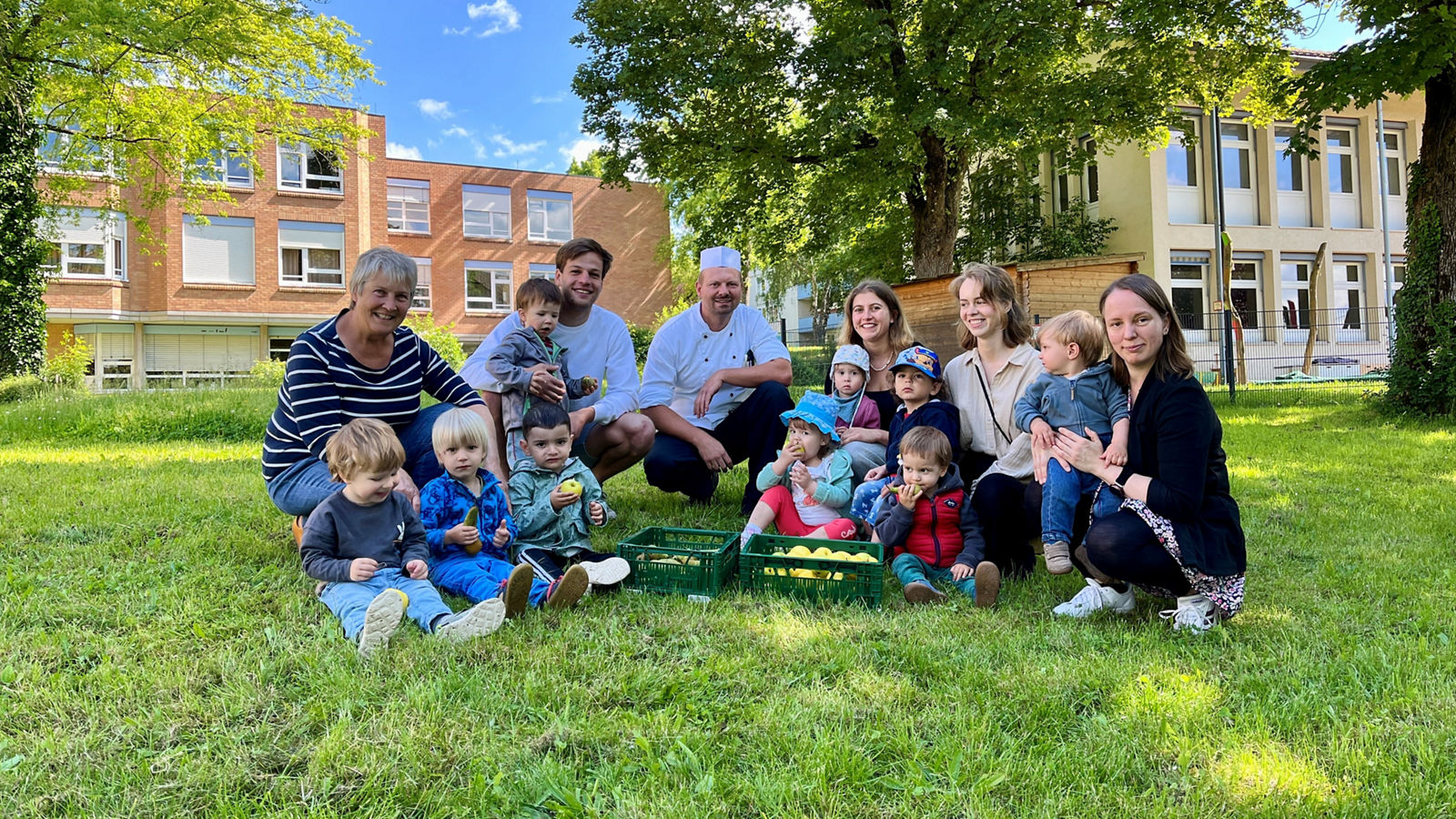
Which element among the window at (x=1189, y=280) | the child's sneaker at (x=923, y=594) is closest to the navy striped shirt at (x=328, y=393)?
the child's sneaker at (x=923, y=594)

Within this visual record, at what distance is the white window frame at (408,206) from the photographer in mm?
30250

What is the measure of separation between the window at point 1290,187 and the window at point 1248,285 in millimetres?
1304

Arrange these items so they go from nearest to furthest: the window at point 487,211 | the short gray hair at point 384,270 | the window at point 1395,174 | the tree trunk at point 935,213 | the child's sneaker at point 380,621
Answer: the child's sneaker at point 380,621
the short gray hair at point 384,270
the tree trunk at point 935,213
the window at point 1395,174
the window at point 487,211

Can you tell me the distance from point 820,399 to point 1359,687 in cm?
265

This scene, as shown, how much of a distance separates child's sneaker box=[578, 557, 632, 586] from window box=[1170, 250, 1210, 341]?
2161 centimetres

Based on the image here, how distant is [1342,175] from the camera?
74.7ft

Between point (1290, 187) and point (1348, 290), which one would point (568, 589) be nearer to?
point (1290, 187)

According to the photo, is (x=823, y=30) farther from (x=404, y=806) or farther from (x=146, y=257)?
(x=146, y=257)

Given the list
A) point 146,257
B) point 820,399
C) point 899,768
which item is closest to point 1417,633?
point 899,768

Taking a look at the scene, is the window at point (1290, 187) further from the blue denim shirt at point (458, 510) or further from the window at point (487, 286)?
the window at point (487, 286)

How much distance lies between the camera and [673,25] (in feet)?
46.2

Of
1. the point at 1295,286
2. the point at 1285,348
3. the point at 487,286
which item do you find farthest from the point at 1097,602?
the point at 487,286

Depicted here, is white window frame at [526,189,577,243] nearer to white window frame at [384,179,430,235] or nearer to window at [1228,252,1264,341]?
white window frame at [384,179,430,235]

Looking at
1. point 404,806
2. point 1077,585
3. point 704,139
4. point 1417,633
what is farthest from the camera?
point 704,139
